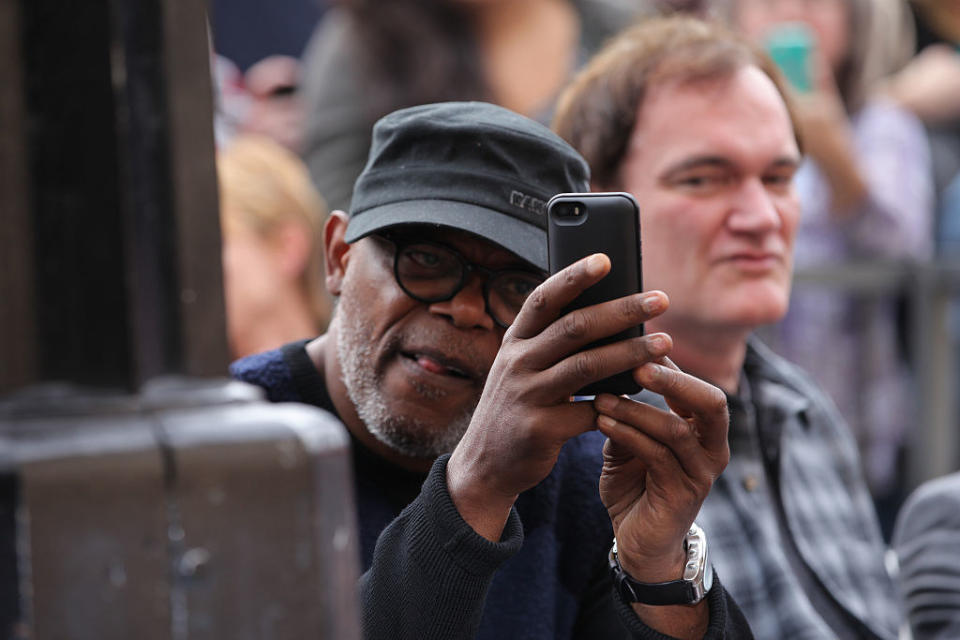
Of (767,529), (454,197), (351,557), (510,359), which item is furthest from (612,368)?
(767,529)

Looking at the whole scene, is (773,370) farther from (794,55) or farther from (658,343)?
(794,55)

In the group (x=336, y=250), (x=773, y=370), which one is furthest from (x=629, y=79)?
(x=336, y=250)

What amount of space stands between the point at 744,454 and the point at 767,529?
17 cm

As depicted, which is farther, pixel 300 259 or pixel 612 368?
pixel 300 259

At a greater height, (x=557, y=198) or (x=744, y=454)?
(x=557, y=198)

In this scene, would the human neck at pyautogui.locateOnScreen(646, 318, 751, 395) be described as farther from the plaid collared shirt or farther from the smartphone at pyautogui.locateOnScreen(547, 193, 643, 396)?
the smartphone at pyautogui.locateOnScreen(547, 193, 643, 396)

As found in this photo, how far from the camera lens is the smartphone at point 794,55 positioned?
4105mm

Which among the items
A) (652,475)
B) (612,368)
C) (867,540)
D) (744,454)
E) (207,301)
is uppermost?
(207,301)

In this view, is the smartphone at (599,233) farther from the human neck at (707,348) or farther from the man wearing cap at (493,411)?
the human neck at (707,348)

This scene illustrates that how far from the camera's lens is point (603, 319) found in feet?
4.63

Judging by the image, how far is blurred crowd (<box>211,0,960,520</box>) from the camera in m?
4.28

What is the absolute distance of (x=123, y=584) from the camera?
3.73 ft

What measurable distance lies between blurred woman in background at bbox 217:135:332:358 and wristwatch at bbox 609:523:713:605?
2644 millimetres

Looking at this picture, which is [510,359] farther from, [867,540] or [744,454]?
[867,540]
